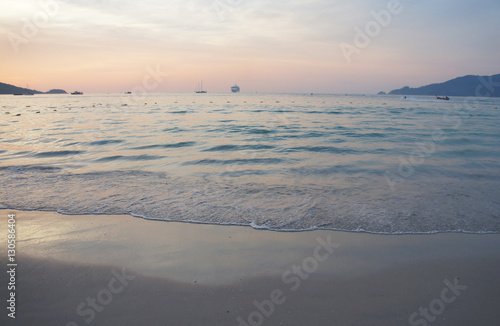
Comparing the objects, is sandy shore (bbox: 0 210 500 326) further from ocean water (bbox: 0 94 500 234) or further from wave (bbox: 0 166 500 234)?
ocean water (bbox: 0 94 500 234)

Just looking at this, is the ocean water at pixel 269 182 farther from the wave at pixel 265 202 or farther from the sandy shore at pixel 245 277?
the sandy shore at pixel 245 277

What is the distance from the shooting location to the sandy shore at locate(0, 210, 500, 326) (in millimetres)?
3283

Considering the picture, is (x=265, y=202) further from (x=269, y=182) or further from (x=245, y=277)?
(x=245, y=277)

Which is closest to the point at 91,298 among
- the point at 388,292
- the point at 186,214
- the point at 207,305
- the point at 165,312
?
the point at 165,312

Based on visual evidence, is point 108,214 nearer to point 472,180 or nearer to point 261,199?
point 261,199

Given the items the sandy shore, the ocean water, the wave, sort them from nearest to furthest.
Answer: the sandy shore → the wave → the ocean water

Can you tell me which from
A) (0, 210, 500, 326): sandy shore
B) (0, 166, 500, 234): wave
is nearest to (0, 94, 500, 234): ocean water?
(0, 166, 500, 234): wave

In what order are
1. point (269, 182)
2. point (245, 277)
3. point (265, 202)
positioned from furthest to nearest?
point (269, 182) < point (265, 202) < point (245, 277)

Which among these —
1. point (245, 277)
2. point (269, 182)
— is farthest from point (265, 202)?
point (245, 277)

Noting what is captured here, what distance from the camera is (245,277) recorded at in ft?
13.0

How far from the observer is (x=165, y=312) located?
130 inches

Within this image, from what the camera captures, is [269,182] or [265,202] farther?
[269,182]

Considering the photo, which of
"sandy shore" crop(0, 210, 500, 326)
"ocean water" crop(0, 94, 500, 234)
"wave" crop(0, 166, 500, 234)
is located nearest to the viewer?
"sandy shore" crop(0, 210, 500, 326)

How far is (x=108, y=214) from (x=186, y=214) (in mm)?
1782
